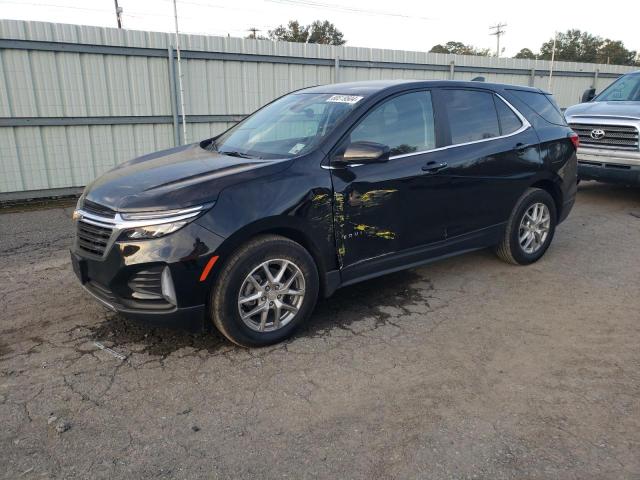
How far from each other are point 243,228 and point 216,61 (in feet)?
24.5

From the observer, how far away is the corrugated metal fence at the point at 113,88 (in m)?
8.06

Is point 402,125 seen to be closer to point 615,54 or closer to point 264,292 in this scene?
point 264,292

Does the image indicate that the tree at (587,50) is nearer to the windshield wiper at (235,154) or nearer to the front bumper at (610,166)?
the front bumper at (610,166)

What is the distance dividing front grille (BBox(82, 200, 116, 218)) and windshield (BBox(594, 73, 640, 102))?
27.9ft

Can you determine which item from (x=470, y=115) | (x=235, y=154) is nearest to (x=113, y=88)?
(x=235, y=154)

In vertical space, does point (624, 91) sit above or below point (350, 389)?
above

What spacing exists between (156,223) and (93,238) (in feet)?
1.82

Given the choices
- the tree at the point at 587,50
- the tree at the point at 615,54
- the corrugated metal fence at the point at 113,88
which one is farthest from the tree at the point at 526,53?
the corrugated metal fence at the point at 113,88

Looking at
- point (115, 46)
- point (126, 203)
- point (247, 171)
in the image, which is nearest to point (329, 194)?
point (247, 171)

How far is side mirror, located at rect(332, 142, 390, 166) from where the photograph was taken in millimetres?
3650

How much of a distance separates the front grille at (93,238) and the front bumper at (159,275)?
7cm

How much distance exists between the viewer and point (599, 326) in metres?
3.99

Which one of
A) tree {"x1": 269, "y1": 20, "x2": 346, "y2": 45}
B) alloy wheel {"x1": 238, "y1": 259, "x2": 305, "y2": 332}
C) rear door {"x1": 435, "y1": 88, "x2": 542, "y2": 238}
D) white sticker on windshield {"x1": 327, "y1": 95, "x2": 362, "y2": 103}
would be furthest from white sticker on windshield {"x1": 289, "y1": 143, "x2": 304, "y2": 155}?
tree {"x1": 269, "y1": 20, "x2": 346, "y2": 45}

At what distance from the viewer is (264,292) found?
11.5 feet
